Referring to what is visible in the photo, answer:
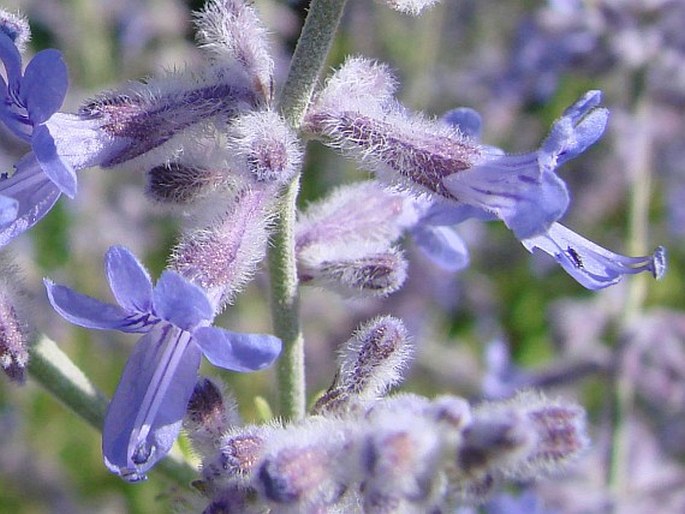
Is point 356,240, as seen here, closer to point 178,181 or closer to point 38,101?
point 178,181

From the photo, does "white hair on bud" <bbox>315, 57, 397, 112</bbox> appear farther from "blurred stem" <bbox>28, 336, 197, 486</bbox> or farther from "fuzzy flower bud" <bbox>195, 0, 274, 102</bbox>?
"blurred stem" <bbox>28, 336, 197, 486</bbox>

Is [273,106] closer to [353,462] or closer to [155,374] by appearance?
[155,374]

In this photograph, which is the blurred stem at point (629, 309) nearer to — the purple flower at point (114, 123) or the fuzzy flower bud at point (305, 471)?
the purple flower at point (114, 123)

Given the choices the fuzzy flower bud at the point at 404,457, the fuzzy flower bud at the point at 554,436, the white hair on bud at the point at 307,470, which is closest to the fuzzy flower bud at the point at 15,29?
the white hair on bud at the point at 307,470

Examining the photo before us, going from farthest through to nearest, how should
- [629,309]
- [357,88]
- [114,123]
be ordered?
[629,309], [357,88], [114,123]

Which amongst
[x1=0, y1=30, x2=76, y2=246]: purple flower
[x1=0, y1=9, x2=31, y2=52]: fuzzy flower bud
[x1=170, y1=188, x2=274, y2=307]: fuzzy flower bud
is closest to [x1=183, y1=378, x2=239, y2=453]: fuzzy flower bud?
[x1=170, y1=188, x2=274, y2=307]: fuzzy flower bud

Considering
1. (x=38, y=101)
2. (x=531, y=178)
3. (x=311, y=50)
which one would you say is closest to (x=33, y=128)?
(x=38, y=101)
